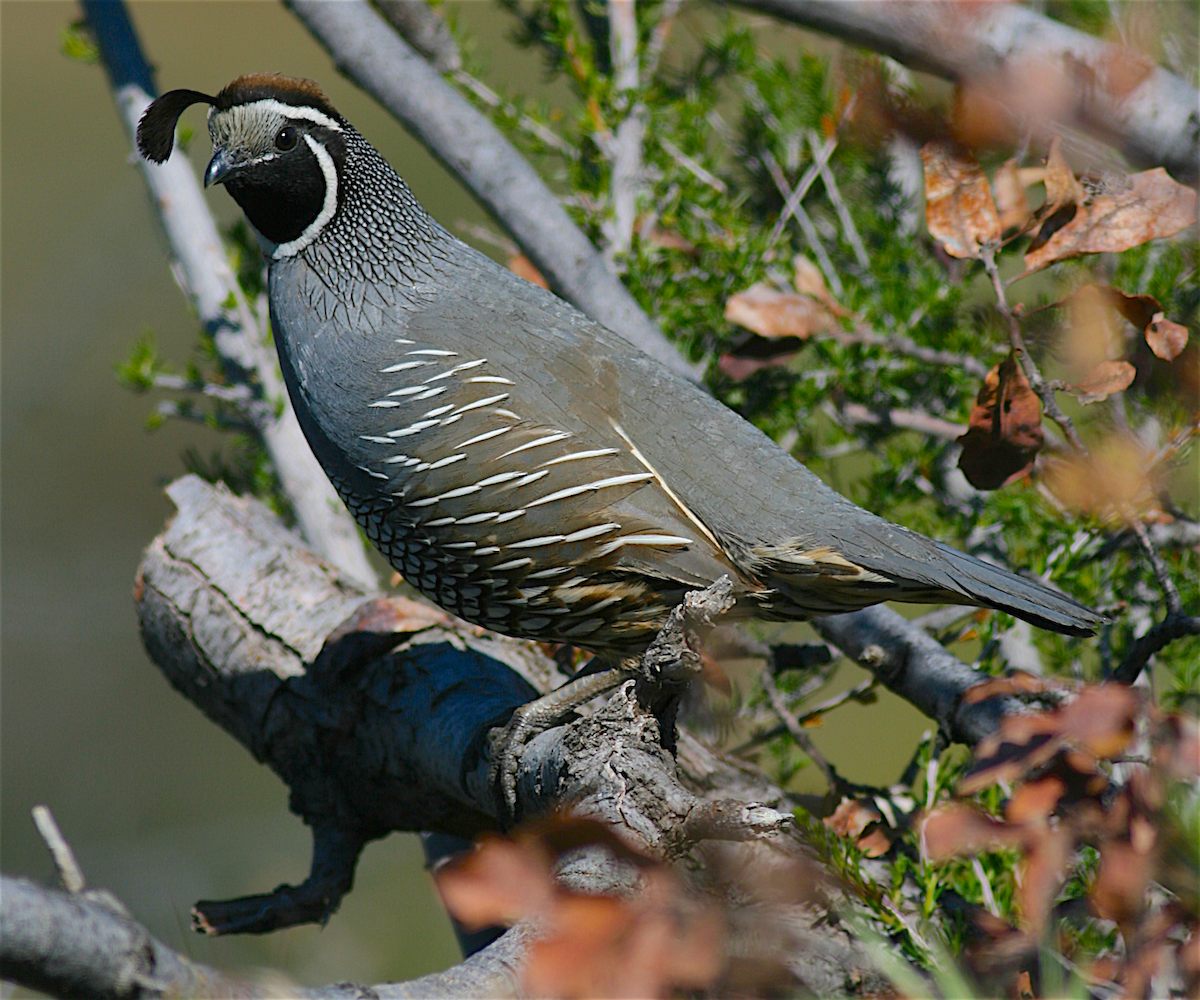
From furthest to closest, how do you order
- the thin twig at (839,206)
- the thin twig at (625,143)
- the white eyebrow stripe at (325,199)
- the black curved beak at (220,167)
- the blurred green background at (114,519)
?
the blurred green background at (114,519) < the thin twig at (625,143) < the thin twig at (839,206) < the white eyebrow stripe at (325,199) < the black curved beak at (220,167)

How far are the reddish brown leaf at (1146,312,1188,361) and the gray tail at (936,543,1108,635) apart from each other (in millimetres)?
433

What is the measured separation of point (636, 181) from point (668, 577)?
130cm

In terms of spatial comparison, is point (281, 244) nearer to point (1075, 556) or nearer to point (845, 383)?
point (845, 383)

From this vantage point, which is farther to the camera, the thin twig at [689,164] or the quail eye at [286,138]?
the thin twig at [689,164]

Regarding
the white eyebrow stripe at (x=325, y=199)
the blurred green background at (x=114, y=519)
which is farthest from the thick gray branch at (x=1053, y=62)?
the blurred green background at (x=114, y=519)

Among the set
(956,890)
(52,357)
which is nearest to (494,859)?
(956,890)

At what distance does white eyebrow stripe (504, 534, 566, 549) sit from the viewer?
1984 millimetres

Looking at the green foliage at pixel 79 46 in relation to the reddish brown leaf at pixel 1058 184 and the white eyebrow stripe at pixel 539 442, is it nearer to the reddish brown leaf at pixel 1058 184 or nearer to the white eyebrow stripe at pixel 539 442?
the white eyebrow stripe at pixel 539 442

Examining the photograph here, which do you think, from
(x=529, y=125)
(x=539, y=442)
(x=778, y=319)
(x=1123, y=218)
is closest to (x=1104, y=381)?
(x=1123, y=218)

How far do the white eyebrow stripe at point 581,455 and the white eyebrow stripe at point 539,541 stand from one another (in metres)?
0.12

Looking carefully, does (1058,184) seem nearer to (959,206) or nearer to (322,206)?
(959,206)

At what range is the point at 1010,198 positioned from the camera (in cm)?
204

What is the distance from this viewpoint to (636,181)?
113 inches

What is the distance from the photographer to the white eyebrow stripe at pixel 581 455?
199 centimetres
